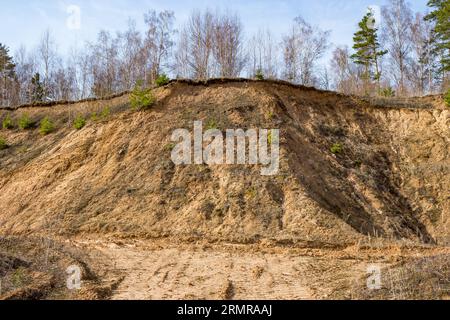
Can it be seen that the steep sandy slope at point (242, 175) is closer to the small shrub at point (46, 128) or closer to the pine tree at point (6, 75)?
the small shrub at point (46, 128)

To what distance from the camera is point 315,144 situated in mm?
17969

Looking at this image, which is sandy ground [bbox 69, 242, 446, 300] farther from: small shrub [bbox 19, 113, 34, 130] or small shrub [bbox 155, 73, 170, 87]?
small shrub [bbox 19, 113, 34, 130]

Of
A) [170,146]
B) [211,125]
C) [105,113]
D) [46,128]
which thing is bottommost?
[170,146]

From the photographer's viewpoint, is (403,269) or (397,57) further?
(397,57)

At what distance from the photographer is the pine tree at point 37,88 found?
37.0m

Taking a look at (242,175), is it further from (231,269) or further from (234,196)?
(231,269)

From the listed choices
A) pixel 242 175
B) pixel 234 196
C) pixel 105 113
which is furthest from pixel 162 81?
pixel 234 196

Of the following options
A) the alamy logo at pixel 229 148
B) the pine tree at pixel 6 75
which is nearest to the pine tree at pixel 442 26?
the alamy logo at pixel 229 148

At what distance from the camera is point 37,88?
127 feet

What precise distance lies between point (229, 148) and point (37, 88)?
90.8 feet

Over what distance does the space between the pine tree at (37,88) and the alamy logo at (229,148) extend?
77.5ft
